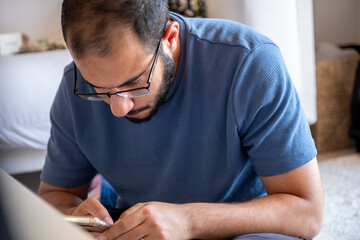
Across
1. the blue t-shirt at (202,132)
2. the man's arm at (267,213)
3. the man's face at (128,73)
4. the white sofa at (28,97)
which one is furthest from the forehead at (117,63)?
the white sofa at (28,97)

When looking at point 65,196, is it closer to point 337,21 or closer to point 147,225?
point 147,225

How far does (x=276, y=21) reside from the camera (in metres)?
1.69

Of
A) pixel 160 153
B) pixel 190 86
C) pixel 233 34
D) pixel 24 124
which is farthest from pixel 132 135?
pixel 24 124

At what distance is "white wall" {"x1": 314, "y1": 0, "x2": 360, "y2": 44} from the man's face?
1987 millimetres

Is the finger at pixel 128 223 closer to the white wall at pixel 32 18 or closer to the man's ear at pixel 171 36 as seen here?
the man's ear at pixel 171 36

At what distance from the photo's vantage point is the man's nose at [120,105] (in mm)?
886

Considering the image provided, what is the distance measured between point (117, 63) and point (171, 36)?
0.49ft

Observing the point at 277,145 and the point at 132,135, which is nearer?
the point at 277,145

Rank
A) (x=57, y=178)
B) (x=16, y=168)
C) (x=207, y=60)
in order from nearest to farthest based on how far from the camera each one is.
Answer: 1. (x=207, y=60)
2. (x=57, y=178)
3. (x=16, y=168)

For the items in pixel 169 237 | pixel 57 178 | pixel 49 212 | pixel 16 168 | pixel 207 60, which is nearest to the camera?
pixel 49 212

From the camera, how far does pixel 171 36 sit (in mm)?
946

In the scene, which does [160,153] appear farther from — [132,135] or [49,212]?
[49,212]

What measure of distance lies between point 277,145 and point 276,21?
91cm

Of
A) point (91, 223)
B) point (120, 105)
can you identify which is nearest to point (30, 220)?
point (91, 223)
